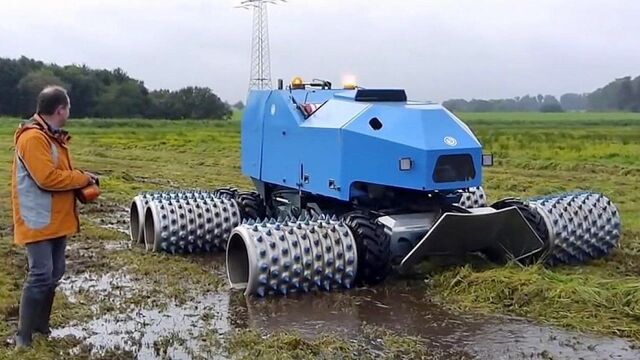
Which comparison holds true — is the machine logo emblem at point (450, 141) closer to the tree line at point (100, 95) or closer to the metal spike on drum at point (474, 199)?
the metal spike on drum at point (474, 199)

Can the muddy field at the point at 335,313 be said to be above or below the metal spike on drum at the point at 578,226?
below

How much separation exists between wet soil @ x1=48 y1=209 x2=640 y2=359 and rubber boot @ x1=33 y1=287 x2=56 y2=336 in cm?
16

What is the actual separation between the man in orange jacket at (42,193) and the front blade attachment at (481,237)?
2.89 m

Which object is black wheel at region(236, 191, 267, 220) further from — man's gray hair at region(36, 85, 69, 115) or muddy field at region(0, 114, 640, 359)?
man's gray hair at region(36, 85, 69, 115)

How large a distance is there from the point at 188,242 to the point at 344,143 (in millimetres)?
2571

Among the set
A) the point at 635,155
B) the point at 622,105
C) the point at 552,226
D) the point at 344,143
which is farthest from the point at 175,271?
the point at 622,105

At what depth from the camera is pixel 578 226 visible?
8102 mm

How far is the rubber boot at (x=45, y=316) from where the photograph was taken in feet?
18.9

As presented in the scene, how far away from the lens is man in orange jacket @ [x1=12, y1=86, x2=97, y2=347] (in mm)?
5508

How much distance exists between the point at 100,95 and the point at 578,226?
69.1 metres

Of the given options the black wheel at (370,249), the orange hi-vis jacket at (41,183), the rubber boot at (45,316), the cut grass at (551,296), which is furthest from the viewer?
the black wheel at (370,249)

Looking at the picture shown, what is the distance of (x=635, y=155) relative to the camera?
76.0 feet

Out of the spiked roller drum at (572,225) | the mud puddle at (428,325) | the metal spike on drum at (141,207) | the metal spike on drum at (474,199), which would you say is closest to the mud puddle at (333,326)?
the mud puddle at (428,325)

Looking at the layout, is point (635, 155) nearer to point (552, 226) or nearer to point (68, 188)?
point (552, 226)
